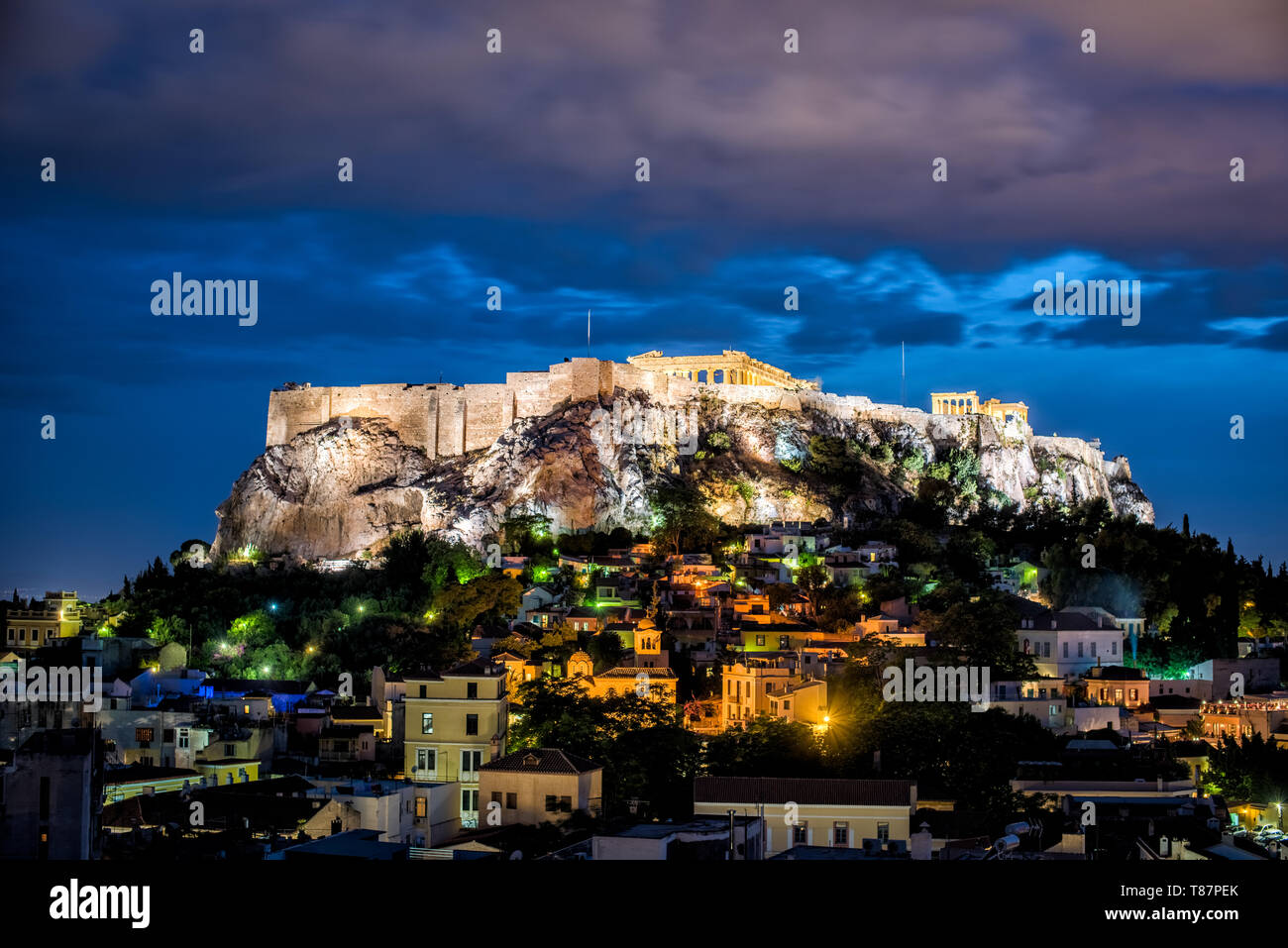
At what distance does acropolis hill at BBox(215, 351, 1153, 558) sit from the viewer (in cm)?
6253

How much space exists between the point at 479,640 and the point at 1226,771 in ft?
69.4

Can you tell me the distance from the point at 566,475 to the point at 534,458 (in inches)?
69.3

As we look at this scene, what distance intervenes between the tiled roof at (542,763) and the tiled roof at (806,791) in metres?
2.25

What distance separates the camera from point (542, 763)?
87.7ft

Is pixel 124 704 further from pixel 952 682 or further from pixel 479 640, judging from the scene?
pixel 952 682

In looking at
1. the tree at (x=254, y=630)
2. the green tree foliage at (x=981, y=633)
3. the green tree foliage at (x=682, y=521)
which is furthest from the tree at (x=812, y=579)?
the tree at (x=254, y=630)

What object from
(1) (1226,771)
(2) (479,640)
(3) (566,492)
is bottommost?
(1) (1226,771)

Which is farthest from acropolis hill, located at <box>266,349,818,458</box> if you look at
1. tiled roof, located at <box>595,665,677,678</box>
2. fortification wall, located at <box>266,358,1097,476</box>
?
tiled roof, located at <box>595,665,677,678</box>

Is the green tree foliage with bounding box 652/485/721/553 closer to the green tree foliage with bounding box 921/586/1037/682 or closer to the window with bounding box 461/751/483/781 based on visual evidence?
the green tree foliage with bounding box 921/586/1037/682

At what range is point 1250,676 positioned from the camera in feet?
149

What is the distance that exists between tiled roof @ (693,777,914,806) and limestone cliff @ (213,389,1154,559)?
117ft
